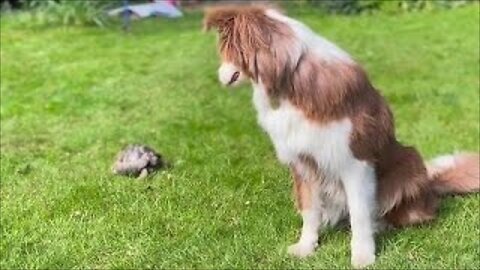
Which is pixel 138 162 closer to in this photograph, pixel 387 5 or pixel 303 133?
pixel 303 133

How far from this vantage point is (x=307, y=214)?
412 cm

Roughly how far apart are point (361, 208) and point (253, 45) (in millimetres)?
989

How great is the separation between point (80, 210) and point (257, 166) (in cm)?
140

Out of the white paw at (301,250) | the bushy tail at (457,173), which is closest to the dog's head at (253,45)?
the white paw at (301,250)

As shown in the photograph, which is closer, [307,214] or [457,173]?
[307,214]

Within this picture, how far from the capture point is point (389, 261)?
13.0 ft

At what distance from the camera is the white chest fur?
11.8 ft

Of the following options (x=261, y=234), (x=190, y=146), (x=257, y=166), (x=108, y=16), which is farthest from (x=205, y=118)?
(x=108, y=16)

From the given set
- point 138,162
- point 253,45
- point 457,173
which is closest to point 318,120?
point 253,45

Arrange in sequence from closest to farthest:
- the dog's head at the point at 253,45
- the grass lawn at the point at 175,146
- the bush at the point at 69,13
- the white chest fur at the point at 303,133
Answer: the dog's head at the point at 253,45 → the white chest fur at the point at 303,133 → the grass lawn at the point at 175,146 → the bush at the point at 69,13

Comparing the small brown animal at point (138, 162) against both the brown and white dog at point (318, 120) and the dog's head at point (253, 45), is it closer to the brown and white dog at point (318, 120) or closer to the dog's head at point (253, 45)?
the brown and white dog at point (318, 120)

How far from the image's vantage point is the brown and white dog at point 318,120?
3.51 m

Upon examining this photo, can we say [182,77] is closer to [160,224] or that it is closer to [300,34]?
[160,224]

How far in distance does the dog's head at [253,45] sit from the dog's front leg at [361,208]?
0.63m
